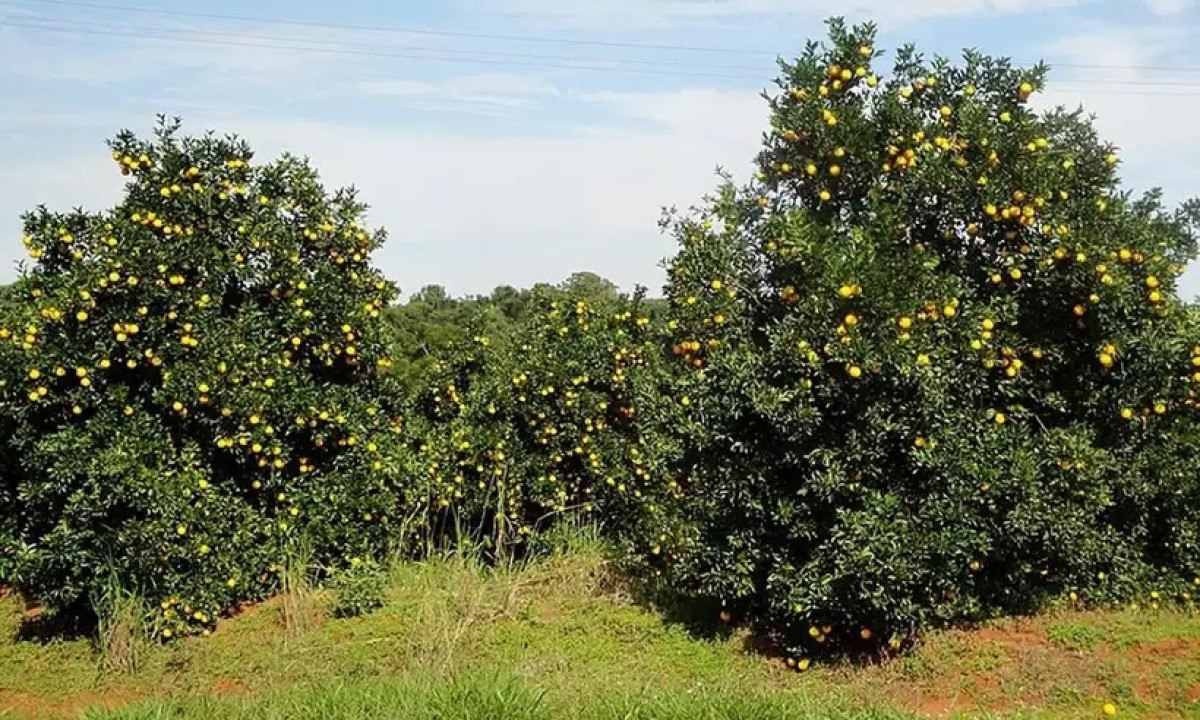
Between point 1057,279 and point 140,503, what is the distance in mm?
5181

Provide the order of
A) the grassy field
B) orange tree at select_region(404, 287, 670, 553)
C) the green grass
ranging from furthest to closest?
orange tree at select_region(404, 287, 670, 553) < the grassy field < the green grass

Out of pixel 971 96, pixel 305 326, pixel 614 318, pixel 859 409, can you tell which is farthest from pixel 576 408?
pixel 971 96

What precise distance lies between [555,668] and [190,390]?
8.78ft

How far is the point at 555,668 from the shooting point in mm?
5957

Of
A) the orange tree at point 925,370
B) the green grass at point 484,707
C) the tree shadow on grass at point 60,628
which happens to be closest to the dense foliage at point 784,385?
the orange tree at point 925,370

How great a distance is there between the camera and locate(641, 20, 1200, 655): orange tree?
566cm

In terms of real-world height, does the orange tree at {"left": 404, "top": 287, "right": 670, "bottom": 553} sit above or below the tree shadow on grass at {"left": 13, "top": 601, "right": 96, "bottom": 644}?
above

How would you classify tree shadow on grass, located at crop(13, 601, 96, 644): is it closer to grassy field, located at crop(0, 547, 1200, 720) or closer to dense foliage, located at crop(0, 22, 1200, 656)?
grassy field, located at crop(0, 547, 1200, 720)

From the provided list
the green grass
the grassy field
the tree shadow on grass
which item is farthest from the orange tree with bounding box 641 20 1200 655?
the tree shadow on grass

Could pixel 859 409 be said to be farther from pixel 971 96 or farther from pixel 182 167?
pixel 182 167

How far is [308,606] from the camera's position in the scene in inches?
273

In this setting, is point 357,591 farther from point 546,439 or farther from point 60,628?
point 60,628

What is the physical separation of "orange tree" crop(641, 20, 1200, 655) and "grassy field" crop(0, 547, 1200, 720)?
32cm

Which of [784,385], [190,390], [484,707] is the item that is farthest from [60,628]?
[784,385]
